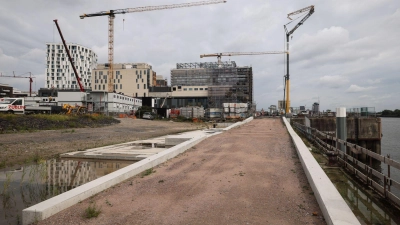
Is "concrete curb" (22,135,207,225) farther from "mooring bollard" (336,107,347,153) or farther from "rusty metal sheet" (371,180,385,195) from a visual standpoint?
"mooring bollard" (336,107,347,153)

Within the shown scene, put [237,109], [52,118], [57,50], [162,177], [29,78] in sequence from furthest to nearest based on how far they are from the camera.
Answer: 1. [57,50]
2. [29,78]
3. [237,109]
4. [52,118]
5. [162,177]

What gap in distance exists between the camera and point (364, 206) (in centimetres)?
549

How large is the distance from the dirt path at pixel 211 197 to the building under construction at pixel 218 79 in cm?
8469

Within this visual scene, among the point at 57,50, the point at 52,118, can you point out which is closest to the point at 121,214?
the point at 52,118

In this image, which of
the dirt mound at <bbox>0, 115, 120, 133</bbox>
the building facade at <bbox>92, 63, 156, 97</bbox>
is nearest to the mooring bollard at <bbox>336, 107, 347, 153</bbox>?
the dirt mound at <bbox>0, 115, 120, 133</bbox>

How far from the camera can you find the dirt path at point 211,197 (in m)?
4.54

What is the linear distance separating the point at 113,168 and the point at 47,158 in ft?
13.2

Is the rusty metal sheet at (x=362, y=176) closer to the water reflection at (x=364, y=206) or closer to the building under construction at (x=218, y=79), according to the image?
the water reflection at (x=364, y=206)

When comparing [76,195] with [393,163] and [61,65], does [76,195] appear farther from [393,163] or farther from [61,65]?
[61,65]

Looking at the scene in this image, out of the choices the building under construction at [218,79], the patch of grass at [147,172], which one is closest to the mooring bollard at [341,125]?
the patch of grass at [147,172]

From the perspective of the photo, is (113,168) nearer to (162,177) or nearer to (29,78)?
(162,177)

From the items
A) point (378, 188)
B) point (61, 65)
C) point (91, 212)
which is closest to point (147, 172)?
point (91, 212)

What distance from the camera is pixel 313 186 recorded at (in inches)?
232

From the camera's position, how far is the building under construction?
103 meters
